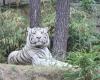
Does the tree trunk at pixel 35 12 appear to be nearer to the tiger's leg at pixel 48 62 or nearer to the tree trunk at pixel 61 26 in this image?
the tree trunk at pixel 61 26

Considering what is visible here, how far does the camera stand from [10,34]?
10617mm

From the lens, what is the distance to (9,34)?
Result: 34.8 ft

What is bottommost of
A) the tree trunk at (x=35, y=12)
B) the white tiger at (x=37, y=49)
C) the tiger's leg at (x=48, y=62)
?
the tiger's leg at (x=48, y=62)

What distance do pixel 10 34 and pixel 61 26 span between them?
1.47 metres

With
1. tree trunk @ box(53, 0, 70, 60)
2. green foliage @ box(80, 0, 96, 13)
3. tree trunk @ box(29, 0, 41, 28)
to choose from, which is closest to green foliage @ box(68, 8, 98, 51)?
tree trunk @ box(53, 0, 70, 60)

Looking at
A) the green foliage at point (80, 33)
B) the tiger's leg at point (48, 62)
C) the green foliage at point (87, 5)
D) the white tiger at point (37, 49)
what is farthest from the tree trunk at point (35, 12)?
the green foliage at point (87, 5)

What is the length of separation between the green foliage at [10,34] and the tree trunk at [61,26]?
1013 mm

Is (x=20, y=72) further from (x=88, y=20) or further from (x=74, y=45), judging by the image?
(x=88, y=20)

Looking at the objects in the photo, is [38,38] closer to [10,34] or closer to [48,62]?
[48,62]

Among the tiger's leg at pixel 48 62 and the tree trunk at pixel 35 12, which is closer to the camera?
the tiger's leg at pixel 48 62

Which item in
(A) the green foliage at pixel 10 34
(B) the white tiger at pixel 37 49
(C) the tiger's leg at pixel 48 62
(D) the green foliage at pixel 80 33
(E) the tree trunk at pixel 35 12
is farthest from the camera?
(D) the green foliage at pixel 80 33

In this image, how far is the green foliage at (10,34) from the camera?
1035 cm

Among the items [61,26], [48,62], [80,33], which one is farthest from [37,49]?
[80,33]

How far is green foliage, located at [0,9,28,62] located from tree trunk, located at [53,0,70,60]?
3.32ft
